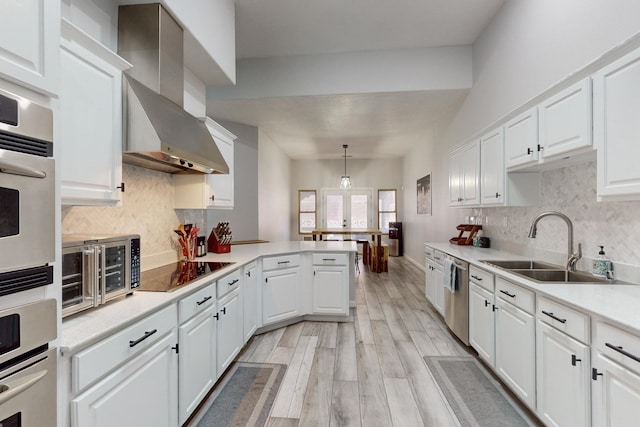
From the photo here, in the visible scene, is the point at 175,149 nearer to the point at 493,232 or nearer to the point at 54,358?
the point at 54,358

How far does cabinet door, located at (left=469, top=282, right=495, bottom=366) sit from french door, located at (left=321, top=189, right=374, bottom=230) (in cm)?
660

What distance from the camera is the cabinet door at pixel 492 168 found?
281 centimetres

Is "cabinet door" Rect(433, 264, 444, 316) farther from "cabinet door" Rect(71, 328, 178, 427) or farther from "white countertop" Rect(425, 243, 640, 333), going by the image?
"cabinet door" Rect(71, 328, 178, 427)

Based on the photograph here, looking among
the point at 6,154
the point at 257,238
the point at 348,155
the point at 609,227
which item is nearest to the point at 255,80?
the point at 257,238

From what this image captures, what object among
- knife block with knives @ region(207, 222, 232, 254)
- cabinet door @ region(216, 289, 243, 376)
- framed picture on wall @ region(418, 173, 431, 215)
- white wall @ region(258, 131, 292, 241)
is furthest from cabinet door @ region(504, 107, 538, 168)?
white wall @ region(258, 131, 292, 241)

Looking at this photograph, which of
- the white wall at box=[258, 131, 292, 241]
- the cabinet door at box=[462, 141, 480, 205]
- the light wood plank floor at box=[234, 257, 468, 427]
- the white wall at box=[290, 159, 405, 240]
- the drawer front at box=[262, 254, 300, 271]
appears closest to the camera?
the light wood plank floor at box=[234, 257, 468, 427]

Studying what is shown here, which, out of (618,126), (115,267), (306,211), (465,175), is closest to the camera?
(115,267)

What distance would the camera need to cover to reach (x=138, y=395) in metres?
1.36

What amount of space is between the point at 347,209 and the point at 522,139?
695cm

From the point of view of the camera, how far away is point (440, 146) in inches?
218

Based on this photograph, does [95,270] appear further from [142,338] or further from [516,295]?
[516,295]

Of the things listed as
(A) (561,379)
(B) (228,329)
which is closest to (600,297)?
(A) (561,379)

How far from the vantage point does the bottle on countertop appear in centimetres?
198

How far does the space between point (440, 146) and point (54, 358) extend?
5.74 meters
